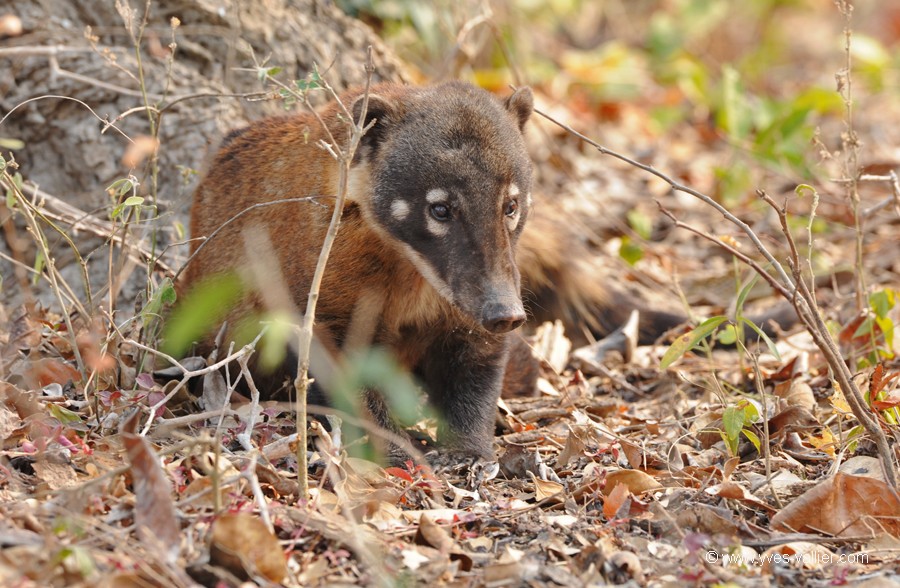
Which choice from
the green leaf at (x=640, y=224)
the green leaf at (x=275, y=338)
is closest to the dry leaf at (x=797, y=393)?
the green leaf at (x=275, y=338)

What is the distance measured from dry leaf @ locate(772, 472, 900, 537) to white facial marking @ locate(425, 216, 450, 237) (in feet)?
5.41

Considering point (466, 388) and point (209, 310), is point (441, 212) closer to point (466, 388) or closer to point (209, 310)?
point (466, 388)

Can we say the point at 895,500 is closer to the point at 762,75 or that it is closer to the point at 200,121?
the point at 200,121

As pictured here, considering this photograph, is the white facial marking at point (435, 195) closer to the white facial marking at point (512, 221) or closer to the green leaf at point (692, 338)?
the white facial marking at point (512, 221)

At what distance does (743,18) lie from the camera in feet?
43.3

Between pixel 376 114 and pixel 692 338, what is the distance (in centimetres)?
157

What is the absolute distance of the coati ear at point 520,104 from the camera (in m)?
4.65

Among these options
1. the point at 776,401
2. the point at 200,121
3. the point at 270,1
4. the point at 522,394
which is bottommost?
the point at 522,394

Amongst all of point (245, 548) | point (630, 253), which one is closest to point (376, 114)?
point (245, 548)

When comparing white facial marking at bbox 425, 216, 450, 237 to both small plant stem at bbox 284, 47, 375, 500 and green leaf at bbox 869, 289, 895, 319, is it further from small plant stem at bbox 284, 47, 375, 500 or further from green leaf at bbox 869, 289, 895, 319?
green leaf at bbox 869, 289, 895, 319

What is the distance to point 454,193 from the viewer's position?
4145 mm

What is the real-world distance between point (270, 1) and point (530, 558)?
13.8ft

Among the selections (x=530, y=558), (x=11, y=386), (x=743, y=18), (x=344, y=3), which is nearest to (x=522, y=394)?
(x=530, y=558)

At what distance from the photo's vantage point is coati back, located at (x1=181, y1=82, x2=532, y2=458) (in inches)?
163
